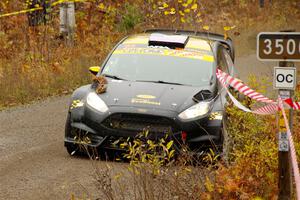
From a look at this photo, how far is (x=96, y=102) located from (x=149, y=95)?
2.19 ft

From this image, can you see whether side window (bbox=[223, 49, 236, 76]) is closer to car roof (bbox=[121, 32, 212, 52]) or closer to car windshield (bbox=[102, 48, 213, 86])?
car roof (bbox=[121, 32, 212, 52])

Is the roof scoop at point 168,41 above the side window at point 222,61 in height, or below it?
above

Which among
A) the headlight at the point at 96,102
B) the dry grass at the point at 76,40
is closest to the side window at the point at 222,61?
the dry grass at the point at 76,40

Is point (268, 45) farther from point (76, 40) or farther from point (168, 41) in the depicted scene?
point (76, 40)

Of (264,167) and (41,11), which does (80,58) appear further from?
(264,167)

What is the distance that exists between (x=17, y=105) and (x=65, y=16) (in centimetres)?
612

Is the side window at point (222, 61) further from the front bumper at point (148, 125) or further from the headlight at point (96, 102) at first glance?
the headlight at point (96, 102)

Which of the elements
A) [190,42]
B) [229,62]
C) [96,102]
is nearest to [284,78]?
[96,102]

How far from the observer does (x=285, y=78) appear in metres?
6.23

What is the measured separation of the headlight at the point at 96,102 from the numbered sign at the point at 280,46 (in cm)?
347

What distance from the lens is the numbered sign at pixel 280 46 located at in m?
6.18

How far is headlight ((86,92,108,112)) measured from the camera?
9.41 meters

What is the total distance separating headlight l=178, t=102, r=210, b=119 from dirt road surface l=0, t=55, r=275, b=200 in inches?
38.3

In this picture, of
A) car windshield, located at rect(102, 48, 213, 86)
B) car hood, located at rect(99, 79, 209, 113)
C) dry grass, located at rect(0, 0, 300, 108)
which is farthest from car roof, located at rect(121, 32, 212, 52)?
car hood, located at rect(99, 79, 209, 113)
